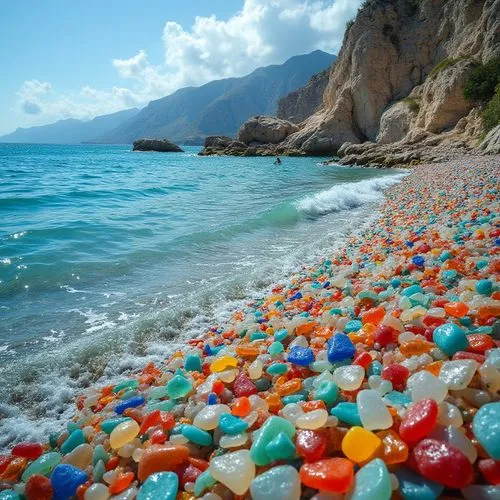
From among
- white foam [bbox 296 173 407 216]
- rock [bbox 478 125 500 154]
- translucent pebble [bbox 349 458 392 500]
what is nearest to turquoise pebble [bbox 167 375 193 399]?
translucent pebble [bbox 349 458 392 500]

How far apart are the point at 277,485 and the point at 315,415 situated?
38cm

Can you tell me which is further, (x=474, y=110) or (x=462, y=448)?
(x=474, y=110)

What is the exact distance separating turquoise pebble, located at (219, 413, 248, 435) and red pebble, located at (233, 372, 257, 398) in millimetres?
419

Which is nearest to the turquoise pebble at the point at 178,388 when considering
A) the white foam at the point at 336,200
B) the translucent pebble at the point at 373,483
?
the translucent pebble at the point at 373,483

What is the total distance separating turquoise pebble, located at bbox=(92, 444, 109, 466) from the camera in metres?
1.95

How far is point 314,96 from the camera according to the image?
101m

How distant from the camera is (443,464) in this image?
119 centimetres

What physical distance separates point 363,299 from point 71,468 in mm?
2670

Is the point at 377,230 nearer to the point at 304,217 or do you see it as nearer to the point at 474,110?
the point at 304,217

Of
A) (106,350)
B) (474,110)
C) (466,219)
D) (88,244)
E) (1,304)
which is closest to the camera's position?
(106,350)

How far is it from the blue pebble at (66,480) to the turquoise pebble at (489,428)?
6.40ft

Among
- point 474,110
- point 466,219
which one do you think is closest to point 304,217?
point 466,219

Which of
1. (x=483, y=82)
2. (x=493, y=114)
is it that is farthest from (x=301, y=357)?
(x=483, y=82)

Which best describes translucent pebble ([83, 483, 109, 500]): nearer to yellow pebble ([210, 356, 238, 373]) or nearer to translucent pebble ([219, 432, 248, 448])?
translucent pebble ([219, 432, 248, 448])
